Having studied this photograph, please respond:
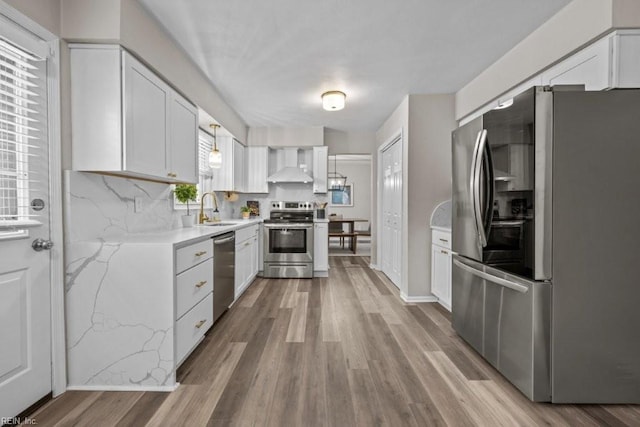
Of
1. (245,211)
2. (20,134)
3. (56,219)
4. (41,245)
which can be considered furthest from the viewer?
(245,211)

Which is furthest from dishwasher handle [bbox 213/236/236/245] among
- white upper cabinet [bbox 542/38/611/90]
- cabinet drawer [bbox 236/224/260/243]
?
white upper cabinet [bbox 542/38/611/90]

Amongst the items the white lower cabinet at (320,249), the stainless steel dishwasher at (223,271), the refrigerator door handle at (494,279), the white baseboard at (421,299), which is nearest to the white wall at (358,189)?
the white lower cabinet at (320,249)

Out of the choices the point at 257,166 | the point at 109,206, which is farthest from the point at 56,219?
the point at 257,166

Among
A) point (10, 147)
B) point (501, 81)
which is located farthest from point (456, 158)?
point (10, 147)

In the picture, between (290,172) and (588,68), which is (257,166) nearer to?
(290,172)

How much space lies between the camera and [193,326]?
230 centimetres

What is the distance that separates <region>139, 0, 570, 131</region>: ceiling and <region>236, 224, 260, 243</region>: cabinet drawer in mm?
1644

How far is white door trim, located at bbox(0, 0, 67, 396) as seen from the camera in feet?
5.94

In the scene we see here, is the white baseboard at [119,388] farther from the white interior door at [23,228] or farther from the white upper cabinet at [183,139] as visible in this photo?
the white upper cabinet at [183,139]

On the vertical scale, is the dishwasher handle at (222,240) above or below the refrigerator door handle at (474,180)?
below

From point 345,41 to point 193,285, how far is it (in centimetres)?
224

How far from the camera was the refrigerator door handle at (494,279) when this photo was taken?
1.84 metres

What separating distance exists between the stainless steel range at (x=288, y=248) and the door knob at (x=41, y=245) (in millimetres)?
3092

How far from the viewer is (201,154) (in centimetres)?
418
